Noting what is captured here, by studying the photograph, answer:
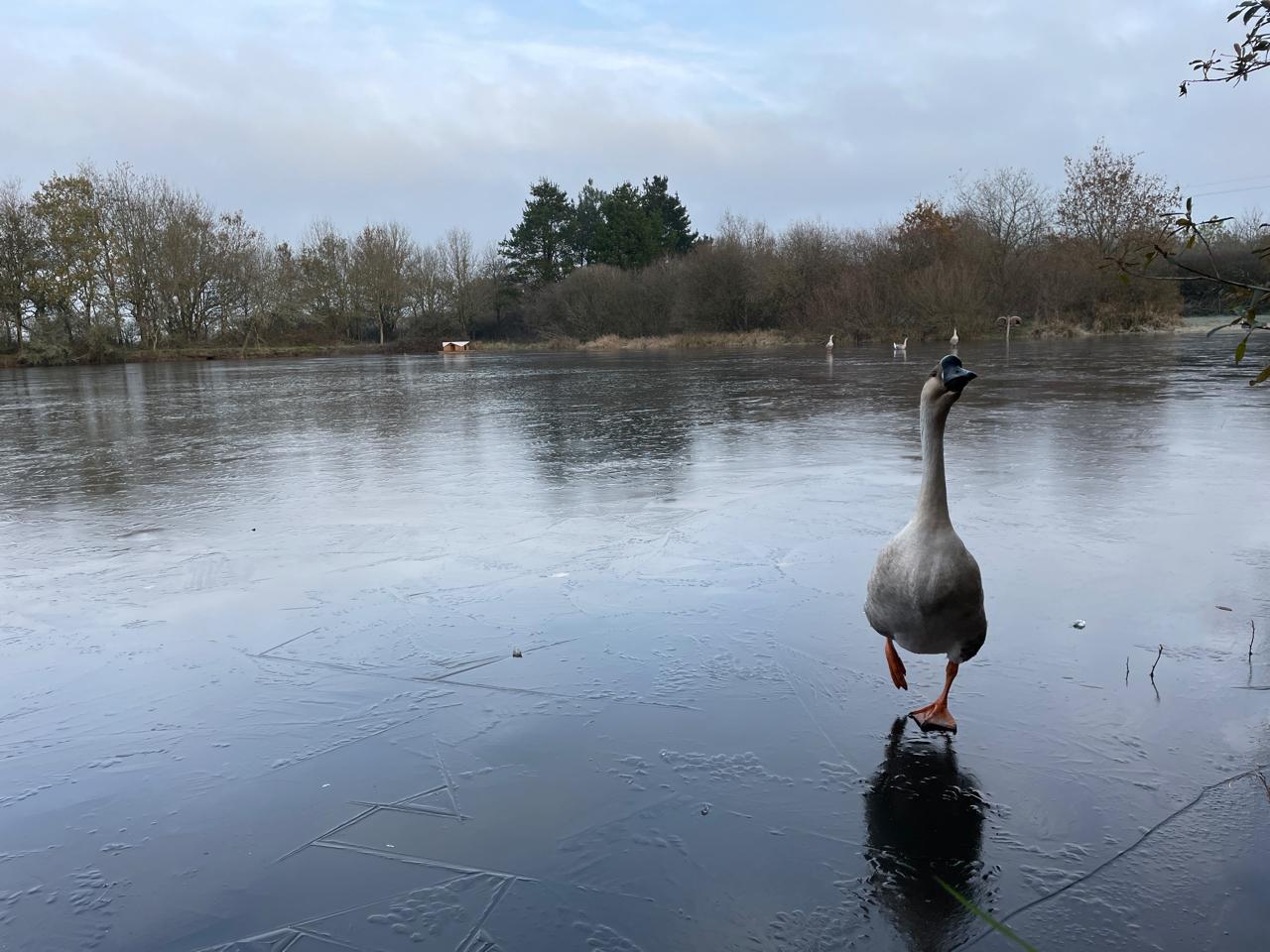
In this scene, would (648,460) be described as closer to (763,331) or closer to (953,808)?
(953,808)

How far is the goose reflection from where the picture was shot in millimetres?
2508

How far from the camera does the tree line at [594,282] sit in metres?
45.8

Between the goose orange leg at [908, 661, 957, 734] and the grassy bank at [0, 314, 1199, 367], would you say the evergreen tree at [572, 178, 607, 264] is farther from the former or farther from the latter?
the goose orange leg at [908, 661, 957, 734]

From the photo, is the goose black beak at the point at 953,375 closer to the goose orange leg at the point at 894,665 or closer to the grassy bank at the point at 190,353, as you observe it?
the goose orange leg at the point at 894,665

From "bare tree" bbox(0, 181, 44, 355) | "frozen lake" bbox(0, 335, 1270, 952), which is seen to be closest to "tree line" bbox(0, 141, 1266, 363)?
"bare tree" bbox(0, 181, 44, 355)

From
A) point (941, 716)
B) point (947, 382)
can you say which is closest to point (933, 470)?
point (947, 382)

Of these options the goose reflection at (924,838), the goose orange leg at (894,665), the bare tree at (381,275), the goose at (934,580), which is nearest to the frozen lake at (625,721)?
the goose reflection at (924,838)

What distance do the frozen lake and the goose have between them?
1.24ft

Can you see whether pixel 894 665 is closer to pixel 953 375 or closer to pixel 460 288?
pixel 953 375

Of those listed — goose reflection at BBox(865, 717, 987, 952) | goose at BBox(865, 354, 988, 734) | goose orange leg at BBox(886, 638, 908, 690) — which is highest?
goose at BBox(865, 354, 988, 734)

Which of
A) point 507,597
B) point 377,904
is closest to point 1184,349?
point 507,597

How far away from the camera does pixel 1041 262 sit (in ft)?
151

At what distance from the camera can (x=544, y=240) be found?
79.5 m

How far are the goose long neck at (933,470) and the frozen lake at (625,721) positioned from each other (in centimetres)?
87
